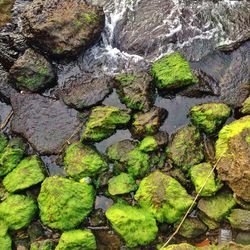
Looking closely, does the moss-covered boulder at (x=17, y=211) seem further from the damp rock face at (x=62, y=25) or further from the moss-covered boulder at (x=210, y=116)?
the moss-covered boulder at (x=210, y=116)

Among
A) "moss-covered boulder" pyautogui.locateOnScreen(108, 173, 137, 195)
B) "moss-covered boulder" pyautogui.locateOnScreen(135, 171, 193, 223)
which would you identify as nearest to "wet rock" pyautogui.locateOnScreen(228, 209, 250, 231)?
"moss-covered boulder" pyautogui.locateOnScreen(135, 171, 193, 223)

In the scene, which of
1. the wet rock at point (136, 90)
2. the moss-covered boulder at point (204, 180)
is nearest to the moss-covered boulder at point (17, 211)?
the wet rock at point (136, 90)

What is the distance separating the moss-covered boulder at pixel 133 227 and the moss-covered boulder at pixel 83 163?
0.64 m

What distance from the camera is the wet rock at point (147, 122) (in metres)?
5.86

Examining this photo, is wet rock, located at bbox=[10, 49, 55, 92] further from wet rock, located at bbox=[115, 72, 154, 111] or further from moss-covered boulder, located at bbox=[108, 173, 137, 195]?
moss-covered boulder, located at bbox=[108, 173, 137, 195]

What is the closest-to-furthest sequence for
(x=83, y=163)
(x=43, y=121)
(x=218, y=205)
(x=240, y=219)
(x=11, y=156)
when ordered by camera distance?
(x=240, y=219)
(x=218, y=205)
(x=83, y=163)
(x=11, y=156)
(x=43, y=121)

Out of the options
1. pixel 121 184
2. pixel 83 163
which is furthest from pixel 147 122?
pixel 83 163

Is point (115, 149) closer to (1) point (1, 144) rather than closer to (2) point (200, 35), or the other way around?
(1) point (1, 144)

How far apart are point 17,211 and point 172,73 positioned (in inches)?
106

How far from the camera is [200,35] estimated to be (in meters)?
6.57

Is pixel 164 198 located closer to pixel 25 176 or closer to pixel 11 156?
pixel 25 176

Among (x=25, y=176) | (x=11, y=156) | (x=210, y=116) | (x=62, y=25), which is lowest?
(x=210, y=116)

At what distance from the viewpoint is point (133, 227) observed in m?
5.33

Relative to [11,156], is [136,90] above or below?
above
